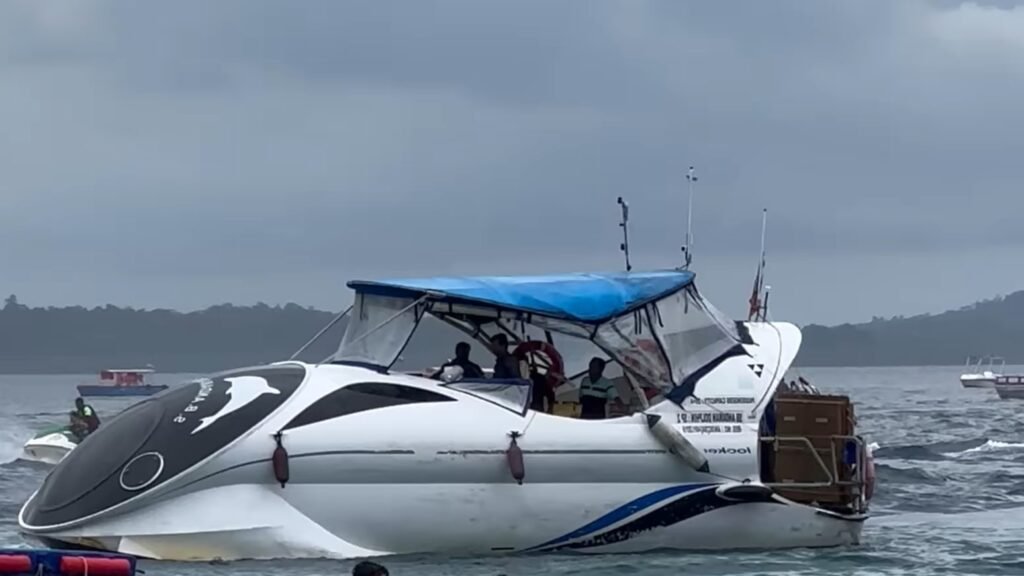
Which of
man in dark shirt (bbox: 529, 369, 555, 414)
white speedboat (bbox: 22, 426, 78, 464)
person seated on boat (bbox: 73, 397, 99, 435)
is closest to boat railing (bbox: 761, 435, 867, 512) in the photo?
man in dark shirt (bbox: 529, 369, 555, 414)

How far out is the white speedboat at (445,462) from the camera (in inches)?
653

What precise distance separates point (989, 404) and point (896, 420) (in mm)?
23456

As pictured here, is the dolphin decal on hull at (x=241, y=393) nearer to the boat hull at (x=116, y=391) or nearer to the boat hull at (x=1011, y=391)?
the boat hull at (x=1011, y=391)

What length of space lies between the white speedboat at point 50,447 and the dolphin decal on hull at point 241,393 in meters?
17.5

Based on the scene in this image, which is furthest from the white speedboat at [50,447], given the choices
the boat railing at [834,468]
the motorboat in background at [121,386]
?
the motorboat in background at [121,386]

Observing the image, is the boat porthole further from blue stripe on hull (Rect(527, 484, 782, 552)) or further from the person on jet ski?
the person on jet ski

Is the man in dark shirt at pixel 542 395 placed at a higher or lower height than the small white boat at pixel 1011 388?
lower

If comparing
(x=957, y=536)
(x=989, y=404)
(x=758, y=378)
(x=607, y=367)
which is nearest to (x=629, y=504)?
(x=758, y=378)

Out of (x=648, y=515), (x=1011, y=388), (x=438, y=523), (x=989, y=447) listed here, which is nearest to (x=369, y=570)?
(x=438, y=523)

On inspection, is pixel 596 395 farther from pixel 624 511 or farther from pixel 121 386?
pixel 121 386

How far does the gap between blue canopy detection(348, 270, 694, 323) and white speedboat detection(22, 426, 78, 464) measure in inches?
674

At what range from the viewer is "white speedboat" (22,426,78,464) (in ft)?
113

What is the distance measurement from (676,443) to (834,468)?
1.87m

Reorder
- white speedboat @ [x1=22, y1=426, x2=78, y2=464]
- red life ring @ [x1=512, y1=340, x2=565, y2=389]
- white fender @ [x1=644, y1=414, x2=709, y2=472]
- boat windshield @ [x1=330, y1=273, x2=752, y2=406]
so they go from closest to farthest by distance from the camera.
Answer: white fender @ [x1=644, y1=414, x2=709, y2=472]
boat windshield @ [x1=330, y1=273, x2=752, y2=406]
red life ring @ [x1=512, y1=340, x2=565, y2=389]
white speedboat @ [x1=22, y1=426, x2=78, y2=464]
